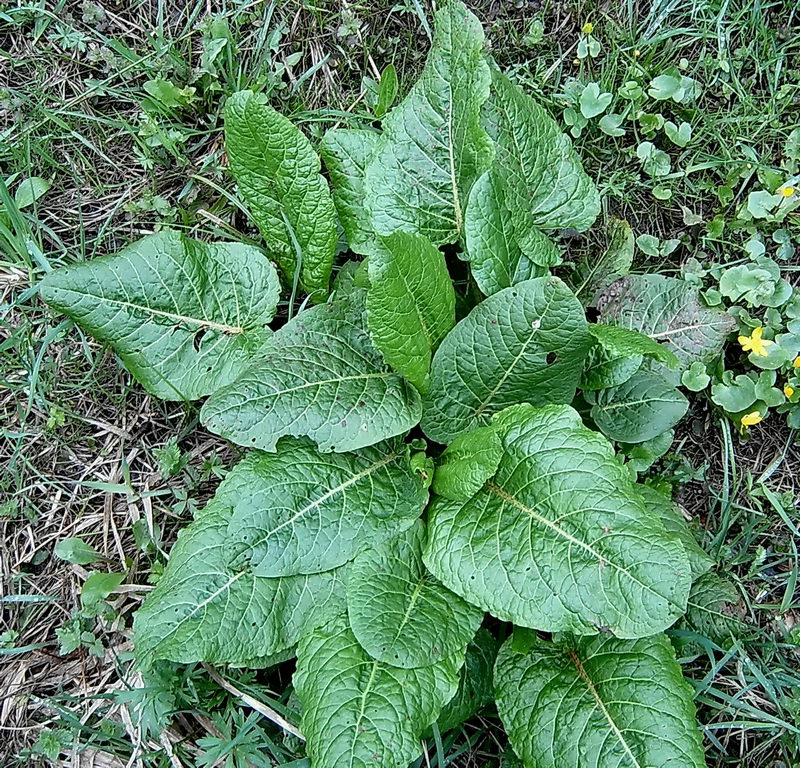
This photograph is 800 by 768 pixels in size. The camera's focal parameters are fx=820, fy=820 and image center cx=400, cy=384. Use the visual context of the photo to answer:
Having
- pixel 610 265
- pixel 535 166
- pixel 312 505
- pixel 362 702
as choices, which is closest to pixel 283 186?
pixel 535 166

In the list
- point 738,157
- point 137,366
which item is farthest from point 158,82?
point 738,157

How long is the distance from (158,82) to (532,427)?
6.39 ft

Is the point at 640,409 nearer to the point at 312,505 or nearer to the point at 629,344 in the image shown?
the point at 629,344

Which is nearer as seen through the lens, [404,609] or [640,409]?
[404,609]

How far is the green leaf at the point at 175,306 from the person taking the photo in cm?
264

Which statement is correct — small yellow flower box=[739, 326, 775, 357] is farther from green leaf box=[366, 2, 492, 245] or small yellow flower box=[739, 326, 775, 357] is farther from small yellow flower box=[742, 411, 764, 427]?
green leaf box=[366, 2, 492, 245]

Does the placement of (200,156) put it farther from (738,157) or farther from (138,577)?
(738,157)

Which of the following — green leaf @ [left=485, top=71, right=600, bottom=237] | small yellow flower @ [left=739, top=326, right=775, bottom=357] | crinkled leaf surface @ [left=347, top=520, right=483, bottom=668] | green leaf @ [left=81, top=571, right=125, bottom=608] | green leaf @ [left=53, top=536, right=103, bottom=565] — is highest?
green leaf @ [left=485, top=71, right=600, bottom=237]

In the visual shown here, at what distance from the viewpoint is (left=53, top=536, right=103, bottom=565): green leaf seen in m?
2.83

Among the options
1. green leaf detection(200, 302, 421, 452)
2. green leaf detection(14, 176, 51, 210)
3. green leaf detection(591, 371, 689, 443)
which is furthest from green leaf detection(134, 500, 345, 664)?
green leaf detection(14, 176, 51, 210)

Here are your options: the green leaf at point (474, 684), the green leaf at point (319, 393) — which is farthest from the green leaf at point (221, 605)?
the green leaf at point (474, 684)

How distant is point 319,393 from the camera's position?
2.46m

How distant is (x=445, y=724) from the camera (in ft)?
8.30

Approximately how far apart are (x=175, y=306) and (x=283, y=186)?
54 cm
